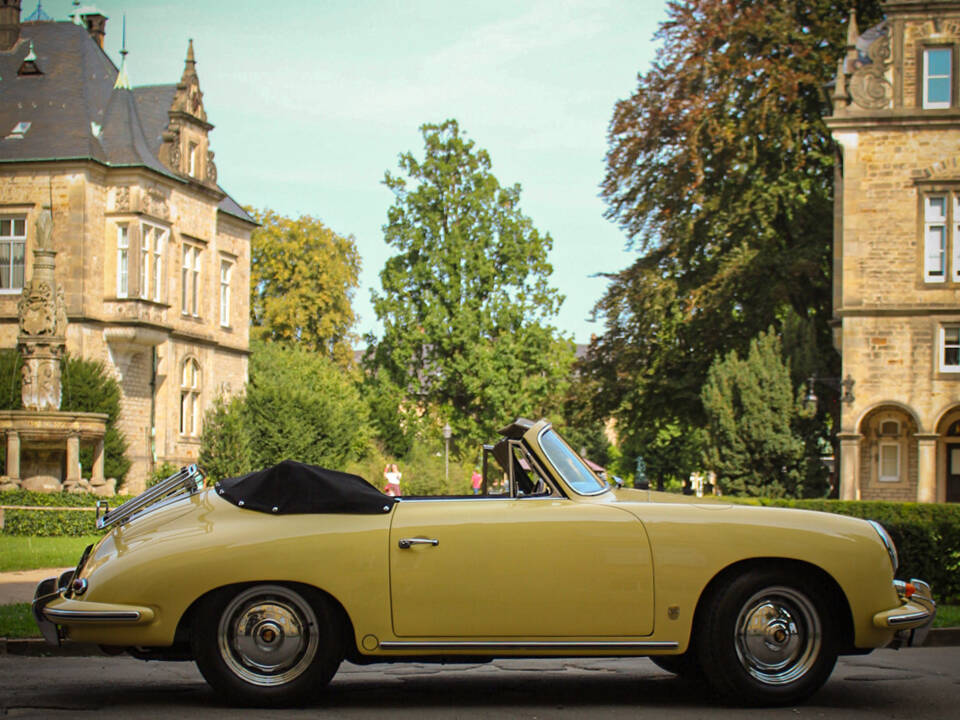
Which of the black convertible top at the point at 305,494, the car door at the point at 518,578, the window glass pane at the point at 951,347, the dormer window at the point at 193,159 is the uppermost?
the dormer window at the point at 193,159

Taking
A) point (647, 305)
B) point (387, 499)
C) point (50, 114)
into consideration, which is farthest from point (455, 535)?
point (50, 114)

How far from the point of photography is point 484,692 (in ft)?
25.8

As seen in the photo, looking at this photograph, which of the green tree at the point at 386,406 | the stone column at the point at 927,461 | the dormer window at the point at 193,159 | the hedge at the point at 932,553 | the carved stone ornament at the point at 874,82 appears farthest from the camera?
the green tree at the point at 386,406

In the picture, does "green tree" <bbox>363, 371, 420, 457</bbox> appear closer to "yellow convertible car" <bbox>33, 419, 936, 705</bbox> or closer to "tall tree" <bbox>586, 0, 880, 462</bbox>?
"tall tree" <bbox>586, 0, 880, 462</bbox>

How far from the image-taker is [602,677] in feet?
28.3

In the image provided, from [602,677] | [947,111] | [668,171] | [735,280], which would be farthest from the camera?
[668,171]

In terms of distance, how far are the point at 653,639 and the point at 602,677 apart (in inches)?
64.3

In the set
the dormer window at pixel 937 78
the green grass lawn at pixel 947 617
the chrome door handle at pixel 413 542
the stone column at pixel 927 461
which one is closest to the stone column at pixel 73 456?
the stone column at pixel 927 461

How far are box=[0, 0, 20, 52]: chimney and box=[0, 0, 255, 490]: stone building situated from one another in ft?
0.15

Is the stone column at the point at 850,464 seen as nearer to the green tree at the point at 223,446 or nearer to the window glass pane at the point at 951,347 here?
the window glass pane at the point at 951,347

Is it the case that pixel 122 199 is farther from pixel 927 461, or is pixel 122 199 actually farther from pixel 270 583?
pixel 270 583

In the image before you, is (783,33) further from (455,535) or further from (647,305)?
(455,535)

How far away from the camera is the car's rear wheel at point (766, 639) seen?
7129mm

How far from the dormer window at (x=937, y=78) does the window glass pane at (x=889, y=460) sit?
8.62 metres
